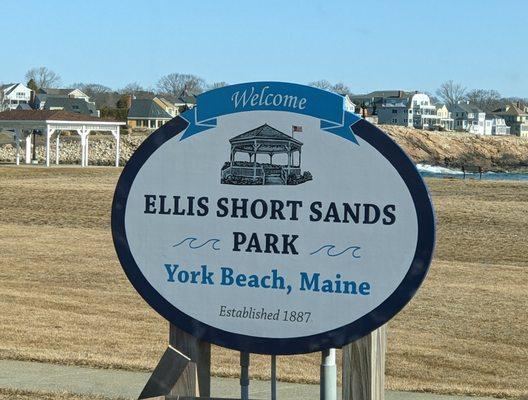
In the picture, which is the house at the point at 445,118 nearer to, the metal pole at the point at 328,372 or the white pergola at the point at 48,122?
the white pergola at the point at 48,122

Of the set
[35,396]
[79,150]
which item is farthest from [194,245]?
[79,150]

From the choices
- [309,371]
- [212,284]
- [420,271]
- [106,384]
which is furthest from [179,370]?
[309,371]

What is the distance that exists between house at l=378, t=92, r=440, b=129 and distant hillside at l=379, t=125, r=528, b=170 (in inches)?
701

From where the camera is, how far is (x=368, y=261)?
485 centimetres

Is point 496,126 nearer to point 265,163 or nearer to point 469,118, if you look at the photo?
point 469,118

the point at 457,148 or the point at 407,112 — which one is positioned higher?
the point at 407,112

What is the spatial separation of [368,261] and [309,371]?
463 centimetres

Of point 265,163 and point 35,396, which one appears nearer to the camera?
point 265,163

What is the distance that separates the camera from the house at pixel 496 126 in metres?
172

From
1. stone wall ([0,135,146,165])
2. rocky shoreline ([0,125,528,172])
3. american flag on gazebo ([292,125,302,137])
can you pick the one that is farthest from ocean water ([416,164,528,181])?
american flag on gazebo ([292,125,302,137])

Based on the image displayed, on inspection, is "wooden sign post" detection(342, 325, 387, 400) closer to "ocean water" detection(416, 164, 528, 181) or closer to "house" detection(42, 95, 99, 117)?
"ocean water" detection(416, 164, 528, 181)

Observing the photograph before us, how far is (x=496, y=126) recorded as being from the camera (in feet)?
576

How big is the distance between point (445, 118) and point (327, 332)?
548 feet

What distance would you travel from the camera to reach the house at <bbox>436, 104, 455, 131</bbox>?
166625 millimetres
